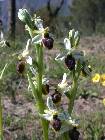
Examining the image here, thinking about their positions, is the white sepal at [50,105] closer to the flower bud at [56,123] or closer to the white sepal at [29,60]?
the flower bud at [56,123]

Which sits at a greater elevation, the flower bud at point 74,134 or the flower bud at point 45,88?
the flower bud at point 45,88

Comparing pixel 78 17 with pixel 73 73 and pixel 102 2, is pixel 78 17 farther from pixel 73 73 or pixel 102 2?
pixel 73 73

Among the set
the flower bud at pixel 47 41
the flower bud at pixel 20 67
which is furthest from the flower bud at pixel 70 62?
the flower bud at pixel 20 67

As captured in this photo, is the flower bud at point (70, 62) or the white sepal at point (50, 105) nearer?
the flower bud at point (70, 62)

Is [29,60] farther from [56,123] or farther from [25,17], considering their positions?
[56,123]

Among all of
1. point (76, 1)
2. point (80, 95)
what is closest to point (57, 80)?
point (80, 95)

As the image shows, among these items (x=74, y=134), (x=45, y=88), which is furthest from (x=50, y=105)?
(x=74, y=134)

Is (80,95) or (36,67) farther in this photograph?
(80,95)

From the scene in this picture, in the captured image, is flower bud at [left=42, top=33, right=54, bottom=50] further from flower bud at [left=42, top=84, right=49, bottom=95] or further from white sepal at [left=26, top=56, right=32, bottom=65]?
flower bud at [left=42, top=84, right=49, bottom=95]
